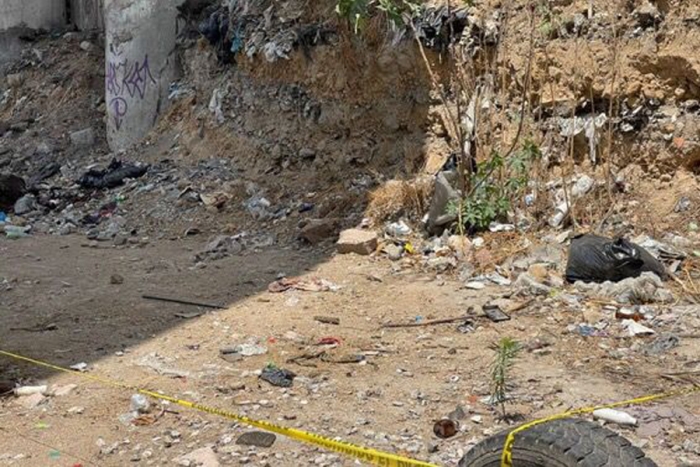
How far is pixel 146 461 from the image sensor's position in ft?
10.9

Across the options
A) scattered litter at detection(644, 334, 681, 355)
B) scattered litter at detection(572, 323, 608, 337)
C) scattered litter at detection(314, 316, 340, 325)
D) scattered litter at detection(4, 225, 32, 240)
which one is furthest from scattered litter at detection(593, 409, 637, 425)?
scattered litter at detection(4, 225, 32, 240)

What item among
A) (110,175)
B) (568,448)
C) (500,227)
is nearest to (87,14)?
(110,175)

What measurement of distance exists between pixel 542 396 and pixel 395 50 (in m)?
5.18

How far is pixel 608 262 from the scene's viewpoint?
16.8ft

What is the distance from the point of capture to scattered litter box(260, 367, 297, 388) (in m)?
4.00

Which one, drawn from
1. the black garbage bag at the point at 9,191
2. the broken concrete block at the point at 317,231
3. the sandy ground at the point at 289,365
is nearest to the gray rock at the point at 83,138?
the black garbage bag at the point at 9,191

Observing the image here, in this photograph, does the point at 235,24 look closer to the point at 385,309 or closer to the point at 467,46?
the point at 467,46

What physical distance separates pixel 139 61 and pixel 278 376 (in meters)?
7.72

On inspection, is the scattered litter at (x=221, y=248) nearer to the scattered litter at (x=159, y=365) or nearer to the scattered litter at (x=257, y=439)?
the scattered litter at (x=159, y=365)

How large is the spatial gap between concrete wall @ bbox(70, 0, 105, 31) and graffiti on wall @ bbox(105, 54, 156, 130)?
2214 millimetres

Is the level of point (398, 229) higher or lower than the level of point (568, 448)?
lower

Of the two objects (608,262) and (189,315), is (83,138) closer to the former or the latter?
(189,315)

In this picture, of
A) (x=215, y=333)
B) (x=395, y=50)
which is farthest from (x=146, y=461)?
(x=395, y=50)

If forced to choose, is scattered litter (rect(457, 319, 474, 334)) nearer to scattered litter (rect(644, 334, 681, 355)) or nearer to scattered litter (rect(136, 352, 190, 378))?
scattered litter (rect(644, 334, 681, 355))
